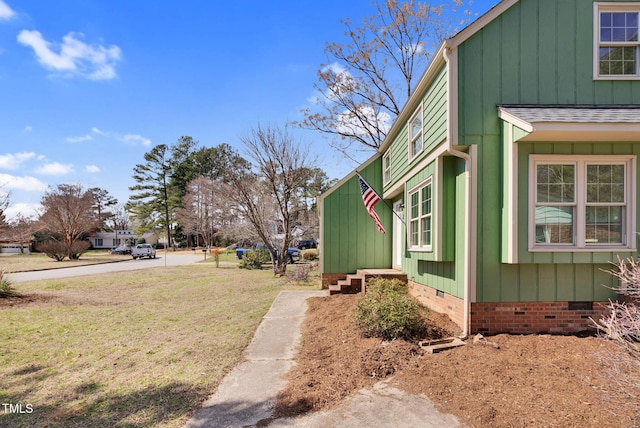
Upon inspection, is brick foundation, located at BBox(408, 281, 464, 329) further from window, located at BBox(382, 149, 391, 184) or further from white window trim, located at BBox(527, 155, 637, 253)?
window, located at BBox(382, 149, 391, 184)

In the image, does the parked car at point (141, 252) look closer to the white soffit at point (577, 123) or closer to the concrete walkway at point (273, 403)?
the concrete walkway at point (273, 403)

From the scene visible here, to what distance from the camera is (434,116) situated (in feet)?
22.1

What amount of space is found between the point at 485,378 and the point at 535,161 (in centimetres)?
328

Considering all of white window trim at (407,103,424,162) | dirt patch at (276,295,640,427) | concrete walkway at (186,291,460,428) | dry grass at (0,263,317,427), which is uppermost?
white window trim at (407,103,424,162)

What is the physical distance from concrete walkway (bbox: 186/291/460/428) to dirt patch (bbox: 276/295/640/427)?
0.14 metres

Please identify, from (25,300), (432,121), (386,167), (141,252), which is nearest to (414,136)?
(432,121)

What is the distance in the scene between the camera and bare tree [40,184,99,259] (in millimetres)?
34188

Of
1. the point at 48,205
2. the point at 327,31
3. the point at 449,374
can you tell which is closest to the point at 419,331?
the point at 449,374

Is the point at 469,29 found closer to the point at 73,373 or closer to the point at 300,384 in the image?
the point at 300,384

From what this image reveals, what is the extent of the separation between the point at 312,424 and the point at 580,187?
5.04 meters

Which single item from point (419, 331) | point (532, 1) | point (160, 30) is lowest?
point (419, 331)

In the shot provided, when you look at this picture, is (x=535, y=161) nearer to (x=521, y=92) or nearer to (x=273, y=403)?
(x=521, y=92)

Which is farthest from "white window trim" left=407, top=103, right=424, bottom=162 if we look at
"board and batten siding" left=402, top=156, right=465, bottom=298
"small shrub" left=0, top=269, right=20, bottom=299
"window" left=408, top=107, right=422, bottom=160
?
"small shrub" left=0, top=269, right=20, bottom=299

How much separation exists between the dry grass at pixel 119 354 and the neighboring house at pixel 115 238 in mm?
53480
